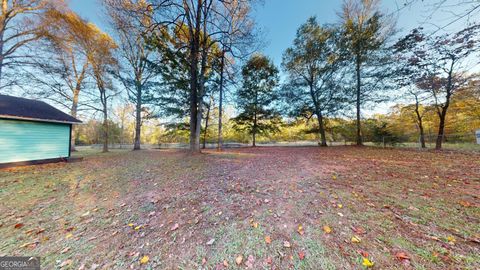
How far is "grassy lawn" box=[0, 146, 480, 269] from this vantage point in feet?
5.26

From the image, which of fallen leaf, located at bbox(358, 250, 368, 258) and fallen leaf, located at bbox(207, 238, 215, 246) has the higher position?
fallen leaf, located at bbox(358, 250, 368, 258)

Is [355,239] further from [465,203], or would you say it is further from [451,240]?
[465,203]

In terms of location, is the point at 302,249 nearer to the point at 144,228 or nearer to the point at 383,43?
the point at 144,228

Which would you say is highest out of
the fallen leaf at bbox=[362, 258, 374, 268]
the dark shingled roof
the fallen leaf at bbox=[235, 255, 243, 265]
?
the dark shingled roof

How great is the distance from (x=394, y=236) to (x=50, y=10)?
723 inches

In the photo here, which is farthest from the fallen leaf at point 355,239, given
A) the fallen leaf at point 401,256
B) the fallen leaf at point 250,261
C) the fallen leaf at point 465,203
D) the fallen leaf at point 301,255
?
the fallen leaf at point 465,203

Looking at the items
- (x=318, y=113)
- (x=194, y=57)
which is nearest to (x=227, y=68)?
(x=194, y=57)

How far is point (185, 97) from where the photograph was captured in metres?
14.0

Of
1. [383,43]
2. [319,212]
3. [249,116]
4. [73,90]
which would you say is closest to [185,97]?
[249,116]

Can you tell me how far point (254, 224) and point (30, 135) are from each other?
10897mm

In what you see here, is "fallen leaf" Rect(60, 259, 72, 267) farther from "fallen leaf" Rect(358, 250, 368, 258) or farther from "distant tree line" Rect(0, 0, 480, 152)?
"distant tree line" Rect(0, 0, 480, 152)

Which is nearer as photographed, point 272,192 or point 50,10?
point 272,192

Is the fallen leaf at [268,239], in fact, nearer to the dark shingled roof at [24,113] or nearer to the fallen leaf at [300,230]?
the fallen leaf at [300,230]

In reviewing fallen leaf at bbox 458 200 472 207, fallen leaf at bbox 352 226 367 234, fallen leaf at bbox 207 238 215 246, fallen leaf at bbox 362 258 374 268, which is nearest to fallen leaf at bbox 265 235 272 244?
fallen leaf at bbox 207 238 215 246
